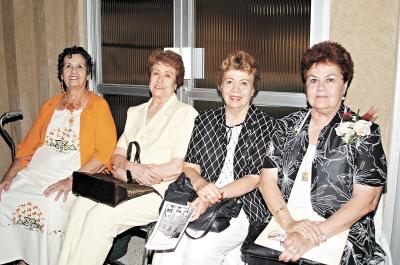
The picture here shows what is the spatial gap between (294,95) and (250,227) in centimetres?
98

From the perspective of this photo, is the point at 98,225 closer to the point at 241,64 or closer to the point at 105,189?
the point at 105,189

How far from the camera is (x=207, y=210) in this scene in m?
2.16

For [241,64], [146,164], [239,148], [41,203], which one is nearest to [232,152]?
[239,148]

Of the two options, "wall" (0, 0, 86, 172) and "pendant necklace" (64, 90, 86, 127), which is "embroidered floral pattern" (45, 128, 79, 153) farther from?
"wall" (0, 0, 86, 172)

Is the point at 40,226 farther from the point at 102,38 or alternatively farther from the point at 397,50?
the point at 397,50

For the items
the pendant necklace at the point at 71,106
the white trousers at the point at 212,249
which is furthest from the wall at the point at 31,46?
the white trousers at the point at 212,249

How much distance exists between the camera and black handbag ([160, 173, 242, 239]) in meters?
2.12

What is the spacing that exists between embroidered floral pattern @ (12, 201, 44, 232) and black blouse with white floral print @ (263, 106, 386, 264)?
1.67 m

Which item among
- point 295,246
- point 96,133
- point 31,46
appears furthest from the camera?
point 31,46

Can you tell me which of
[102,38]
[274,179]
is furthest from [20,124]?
[274,179]

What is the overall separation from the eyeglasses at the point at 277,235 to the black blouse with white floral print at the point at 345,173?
0.75ft

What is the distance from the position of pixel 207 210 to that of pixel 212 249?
204 mm

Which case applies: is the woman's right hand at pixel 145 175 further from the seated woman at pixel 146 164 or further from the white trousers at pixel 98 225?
the white trousers at pixel 98 225

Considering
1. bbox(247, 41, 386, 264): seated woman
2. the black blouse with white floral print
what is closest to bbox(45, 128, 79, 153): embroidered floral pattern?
bbox(247, 41, 386, 264): seated woman
